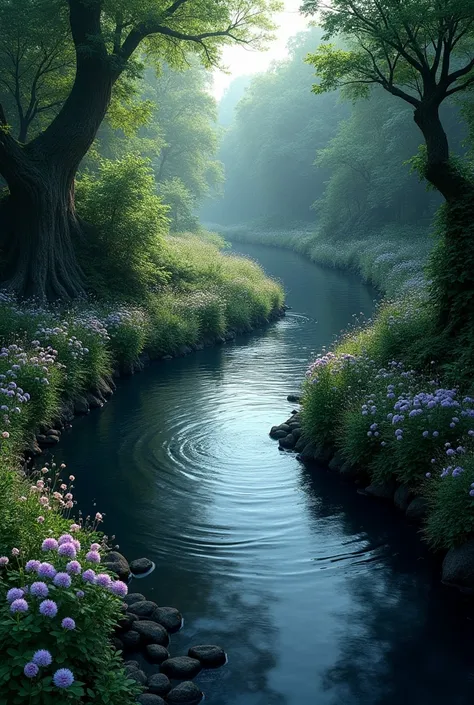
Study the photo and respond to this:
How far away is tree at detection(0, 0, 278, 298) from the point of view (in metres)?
20.1

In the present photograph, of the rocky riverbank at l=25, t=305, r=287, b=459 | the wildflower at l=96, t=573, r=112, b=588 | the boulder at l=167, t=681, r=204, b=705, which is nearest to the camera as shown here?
the wildflower at l=96, t=573, r=112, b=588

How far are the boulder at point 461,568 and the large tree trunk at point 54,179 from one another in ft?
47.6

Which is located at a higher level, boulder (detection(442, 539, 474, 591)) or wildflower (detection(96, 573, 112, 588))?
wildflower (detection(96, 573, 112, 588))

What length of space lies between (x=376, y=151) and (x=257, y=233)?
25.4 m

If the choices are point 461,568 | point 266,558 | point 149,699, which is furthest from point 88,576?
point 461,568

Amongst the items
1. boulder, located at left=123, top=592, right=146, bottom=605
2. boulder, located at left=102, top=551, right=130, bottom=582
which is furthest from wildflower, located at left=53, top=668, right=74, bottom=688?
boulder, located at left=102, top=551, right=130, bottom=582

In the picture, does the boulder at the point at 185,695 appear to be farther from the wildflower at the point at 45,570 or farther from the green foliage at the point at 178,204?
the green foliage at the point at 178,204

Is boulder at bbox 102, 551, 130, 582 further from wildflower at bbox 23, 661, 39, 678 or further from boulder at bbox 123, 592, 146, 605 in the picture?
wildflower at bbox 23, 661, 39, 678

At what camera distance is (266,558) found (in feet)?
29.2

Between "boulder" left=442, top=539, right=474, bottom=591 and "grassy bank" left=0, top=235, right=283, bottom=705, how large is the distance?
396 centimetres

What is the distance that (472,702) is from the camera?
5984 mm

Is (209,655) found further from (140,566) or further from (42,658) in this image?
(42,658)

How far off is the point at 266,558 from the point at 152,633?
96.5 inches

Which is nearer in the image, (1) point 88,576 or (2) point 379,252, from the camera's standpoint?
(1) point 88,576
